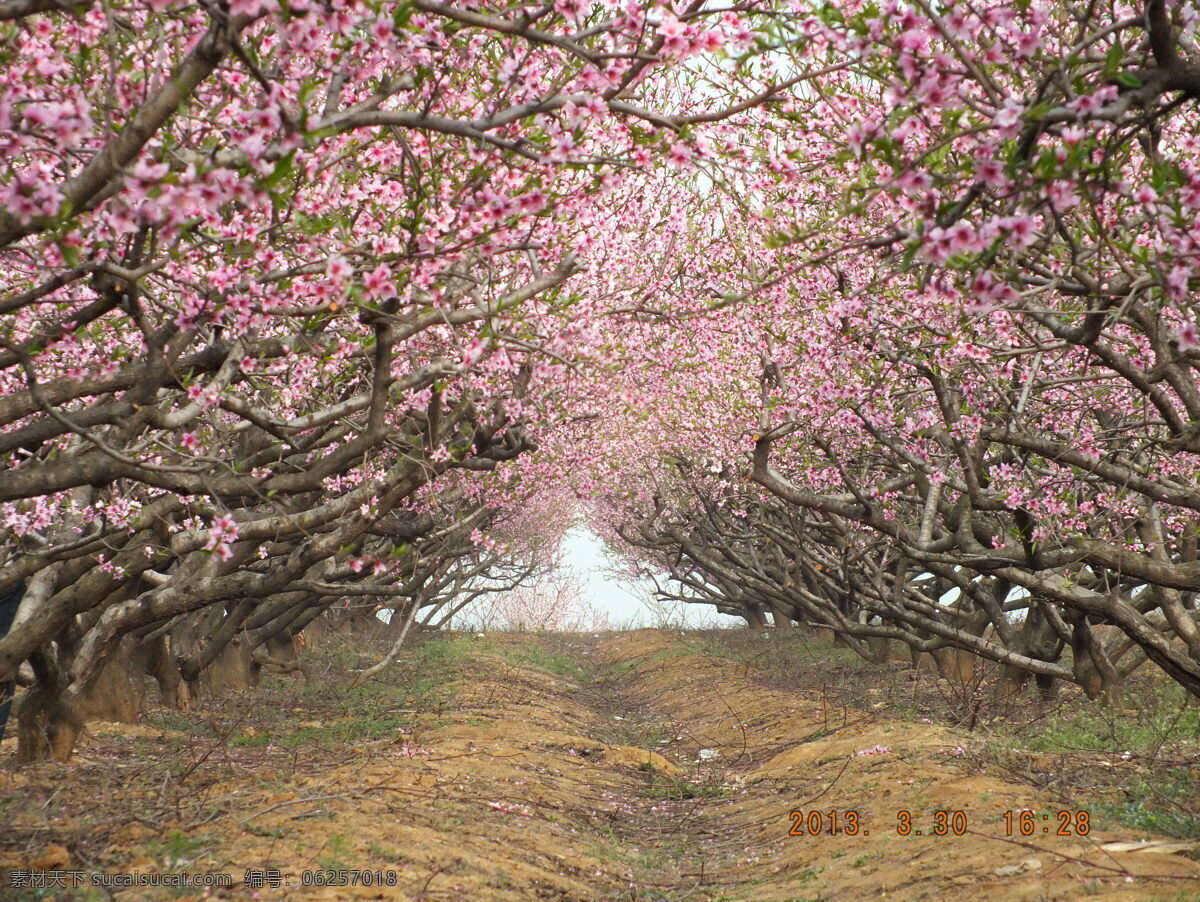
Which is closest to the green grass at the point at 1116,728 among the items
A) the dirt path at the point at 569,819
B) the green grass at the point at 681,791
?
the dirt path at the point at 569,819

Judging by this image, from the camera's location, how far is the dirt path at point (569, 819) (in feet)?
21.7

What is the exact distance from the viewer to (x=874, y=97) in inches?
432

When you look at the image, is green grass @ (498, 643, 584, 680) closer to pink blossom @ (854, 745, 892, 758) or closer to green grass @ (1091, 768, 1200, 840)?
pink blossom @ (854, 745, 892, 758)

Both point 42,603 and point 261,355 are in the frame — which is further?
point 42,603

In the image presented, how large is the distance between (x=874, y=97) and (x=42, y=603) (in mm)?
9415

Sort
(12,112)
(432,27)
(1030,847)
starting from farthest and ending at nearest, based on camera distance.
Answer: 1. (1030,847)
2. (432,27)
3. (12,112)

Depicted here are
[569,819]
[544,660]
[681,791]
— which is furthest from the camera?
[544,660]

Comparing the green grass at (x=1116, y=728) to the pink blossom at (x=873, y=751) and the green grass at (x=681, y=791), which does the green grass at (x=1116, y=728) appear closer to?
the pink blossom at (x=873, y=751)

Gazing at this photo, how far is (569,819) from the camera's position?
1021 centimetres

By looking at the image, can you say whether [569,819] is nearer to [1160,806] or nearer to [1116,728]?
[1160,806]

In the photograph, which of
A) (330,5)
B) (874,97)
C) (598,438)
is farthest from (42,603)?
(598,438)

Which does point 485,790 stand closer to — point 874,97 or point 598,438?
point 874,97
